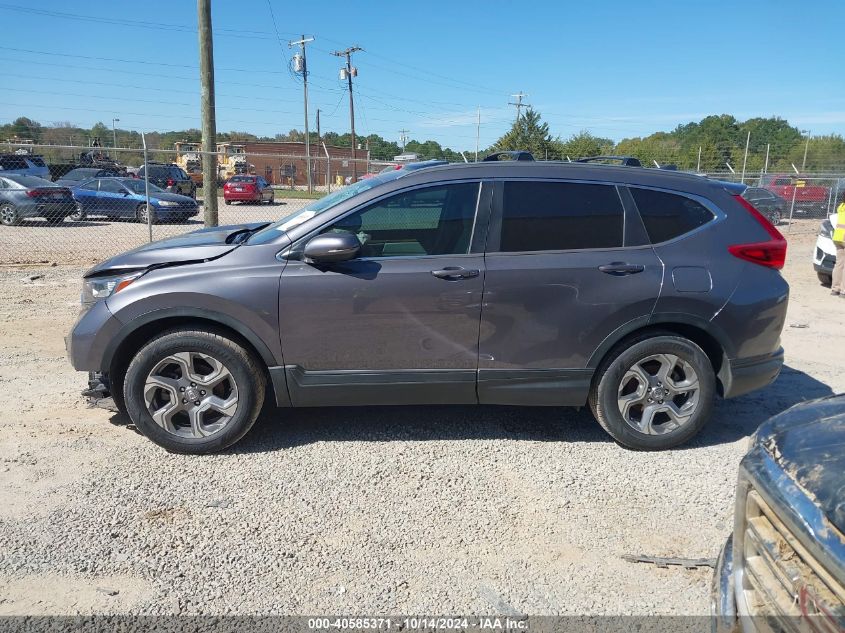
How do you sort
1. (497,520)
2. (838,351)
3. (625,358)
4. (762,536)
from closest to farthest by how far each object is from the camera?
1. (762,536)
2. (497,520)
3. (625,358)
4. (838,351)

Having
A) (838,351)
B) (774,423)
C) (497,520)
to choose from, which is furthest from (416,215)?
(838,351)

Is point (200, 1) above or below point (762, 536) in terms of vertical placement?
above

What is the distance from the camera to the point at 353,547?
10.6 feet

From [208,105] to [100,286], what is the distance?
23.3 feet

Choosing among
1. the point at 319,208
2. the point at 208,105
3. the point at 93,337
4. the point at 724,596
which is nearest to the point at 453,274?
the point at 319,208

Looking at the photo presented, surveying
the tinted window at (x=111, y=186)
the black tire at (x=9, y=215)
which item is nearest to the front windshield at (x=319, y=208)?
the black tire at (x=9, y=215)

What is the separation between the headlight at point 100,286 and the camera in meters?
4.18

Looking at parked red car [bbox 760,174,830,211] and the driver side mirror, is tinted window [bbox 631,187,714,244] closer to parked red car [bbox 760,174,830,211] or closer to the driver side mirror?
the driver side mirror

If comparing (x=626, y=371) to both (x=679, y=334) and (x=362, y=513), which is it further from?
(x=362, y=513)

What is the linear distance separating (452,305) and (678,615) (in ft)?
6.73

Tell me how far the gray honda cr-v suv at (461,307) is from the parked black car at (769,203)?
1824 centimetres

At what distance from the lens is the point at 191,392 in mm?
4070

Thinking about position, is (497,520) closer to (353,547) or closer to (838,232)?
(353,547)

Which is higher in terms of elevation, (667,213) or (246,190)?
(667,213)
